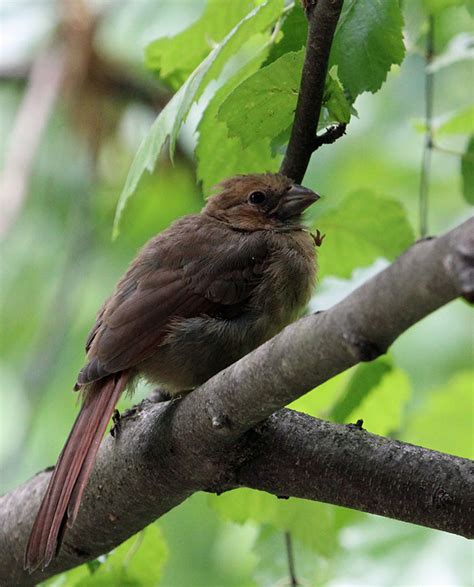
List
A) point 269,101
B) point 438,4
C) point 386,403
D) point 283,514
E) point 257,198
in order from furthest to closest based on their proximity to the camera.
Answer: point 257,198
point 386,403
point 283,514
point 438,4
point 269,101

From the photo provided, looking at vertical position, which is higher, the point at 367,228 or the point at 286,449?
the point at 367,228

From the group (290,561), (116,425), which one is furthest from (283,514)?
(116,425)

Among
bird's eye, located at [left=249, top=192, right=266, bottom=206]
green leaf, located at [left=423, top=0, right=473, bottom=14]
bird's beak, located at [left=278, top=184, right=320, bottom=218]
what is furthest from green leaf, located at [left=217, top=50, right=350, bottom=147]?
bird's eye, located at [left=249, top=192, right=266, bottom=206]

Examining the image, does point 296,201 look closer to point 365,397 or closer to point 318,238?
point 318,238

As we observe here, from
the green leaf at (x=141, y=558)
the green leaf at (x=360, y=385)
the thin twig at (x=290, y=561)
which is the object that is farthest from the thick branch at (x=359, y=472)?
the thin twig at (x=290, y=561)

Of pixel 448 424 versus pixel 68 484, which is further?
pixel 448 424

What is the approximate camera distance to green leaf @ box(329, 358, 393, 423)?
3.40m

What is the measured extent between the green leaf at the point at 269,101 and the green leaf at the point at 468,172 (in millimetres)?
718

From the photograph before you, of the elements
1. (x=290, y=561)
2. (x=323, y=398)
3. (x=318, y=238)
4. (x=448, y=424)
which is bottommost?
(x=290, y=561)

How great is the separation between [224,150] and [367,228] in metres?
0.55

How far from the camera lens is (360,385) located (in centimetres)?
341

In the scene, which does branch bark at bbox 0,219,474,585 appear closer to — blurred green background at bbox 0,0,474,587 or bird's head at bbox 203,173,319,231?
bird's head at bbox 203,173,319,231

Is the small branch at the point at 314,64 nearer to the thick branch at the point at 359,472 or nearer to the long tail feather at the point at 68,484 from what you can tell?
the thick branch at the point at 359,472

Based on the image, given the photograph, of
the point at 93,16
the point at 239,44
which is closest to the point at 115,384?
the point at 239,44
